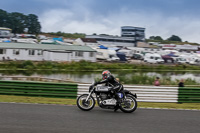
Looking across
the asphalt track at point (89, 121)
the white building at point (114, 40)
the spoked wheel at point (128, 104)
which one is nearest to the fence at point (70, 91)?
the asphalt track at point (89, 121)

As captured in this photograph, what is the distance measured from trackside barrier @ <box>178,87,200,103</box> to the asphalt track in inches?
189

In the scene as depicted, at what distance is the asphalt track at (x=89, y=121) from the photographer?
752cm

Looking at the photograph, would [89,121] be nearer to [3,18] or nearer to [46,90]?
[46,90]

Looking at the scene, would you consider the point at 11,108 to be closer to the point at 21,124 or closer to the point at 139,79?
the point at 21,124

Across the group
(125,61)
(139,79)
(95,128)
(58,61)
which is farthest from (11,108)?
(125,61)

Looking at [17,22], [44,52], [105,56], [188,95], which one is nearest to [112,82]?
[188,95]

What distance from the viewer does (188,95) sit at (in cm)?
1514

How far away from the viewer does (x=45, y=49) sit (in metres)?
52.8

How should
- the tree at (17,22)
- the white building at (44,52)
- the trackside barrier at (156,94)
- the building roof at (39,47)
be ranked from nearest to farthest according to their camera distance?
the trackside barrier at (156,94) < the white building at (44,52) < the building roof at (39,47) < the tree at (17,22)

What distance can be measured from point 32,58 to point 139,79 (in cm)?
2915

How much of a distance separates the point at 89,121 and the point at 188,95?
27.0ft

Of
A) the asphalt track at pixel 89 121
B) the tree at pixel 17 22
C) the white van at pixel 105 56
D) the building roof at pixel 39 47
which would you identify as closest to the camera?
the asphalt track at pixel 89 121

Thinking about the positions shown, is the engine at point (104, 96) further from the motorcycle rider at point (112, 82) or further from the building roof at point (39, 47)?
the building roof at point (39, 47)

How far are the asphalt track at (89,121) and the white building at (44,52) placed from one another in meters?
→ 41.8
